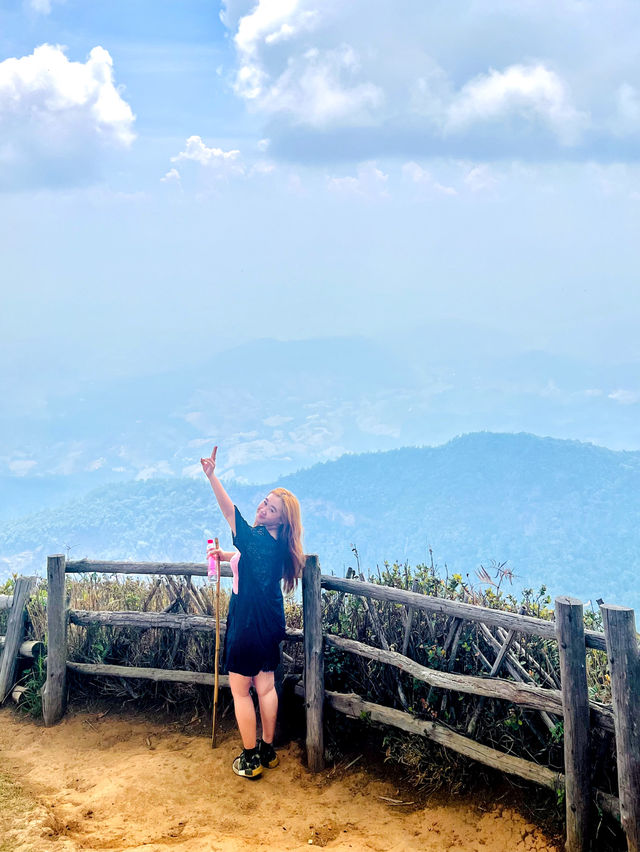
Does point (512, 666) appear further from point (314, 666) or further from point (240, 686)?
point (240, 686)

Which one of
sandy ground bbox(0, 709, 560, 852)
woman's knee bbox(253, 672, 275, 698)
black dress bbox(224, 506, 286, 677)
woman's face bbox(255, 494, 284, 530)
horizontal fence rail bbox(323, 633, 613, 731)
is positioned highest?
woman's face bbox(255, 494, 284, 530)

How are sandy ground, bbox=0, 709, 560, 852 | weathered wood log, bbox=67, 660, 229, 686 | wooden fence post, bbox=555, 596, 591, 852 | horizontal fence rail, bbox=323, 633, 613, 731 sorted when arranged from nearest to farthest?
wooden fence post, bbox=555, 596, 591, 852, horizontal fence rail, bbox=323, 633, 613, 731, sandy ground, bbox=0, 709, 560, 852, weathered wood log, bbox=67, 660, 229, 686

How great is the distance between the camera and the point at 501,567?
6.71m

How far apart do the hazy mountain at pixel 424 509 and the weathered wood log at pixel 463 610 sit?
88952mm

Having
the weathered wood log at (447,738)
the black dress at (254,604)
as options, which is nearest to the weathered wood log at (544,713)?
the weathered wood log at (447,738)

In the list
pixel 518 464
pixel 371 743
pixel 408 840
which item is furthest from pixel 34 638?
pixel 518 464

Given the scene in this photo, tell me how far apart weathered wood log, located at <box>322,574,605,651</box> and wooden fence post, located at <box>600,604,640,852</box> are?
0.61ft

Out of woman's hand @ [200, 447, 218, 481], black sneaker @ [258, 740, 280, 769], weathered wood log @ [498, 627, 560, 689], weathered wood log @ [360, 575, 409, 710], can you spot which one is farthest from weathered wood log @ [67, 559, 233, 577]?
weathered wood log @ [498, 627, 560, 689]

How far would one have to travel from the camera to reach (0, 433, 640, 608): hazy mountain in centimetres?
9706

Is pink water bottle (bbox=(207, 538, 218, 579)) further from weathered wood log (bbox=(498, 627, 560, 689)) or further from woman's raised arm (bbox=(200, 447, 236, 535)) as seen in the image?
weathered wood log (bbox=(498, 627, 560, 689))

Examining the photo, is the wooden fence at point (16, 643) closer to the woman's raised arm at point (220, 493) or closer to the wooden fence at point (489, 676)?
the wooden fence at point (489, 676)

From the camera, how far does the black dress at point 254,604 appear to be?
5.12 metres

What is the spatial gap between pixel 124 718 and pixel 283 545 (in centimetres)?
267

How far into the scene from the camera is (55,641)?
20.9 feet
